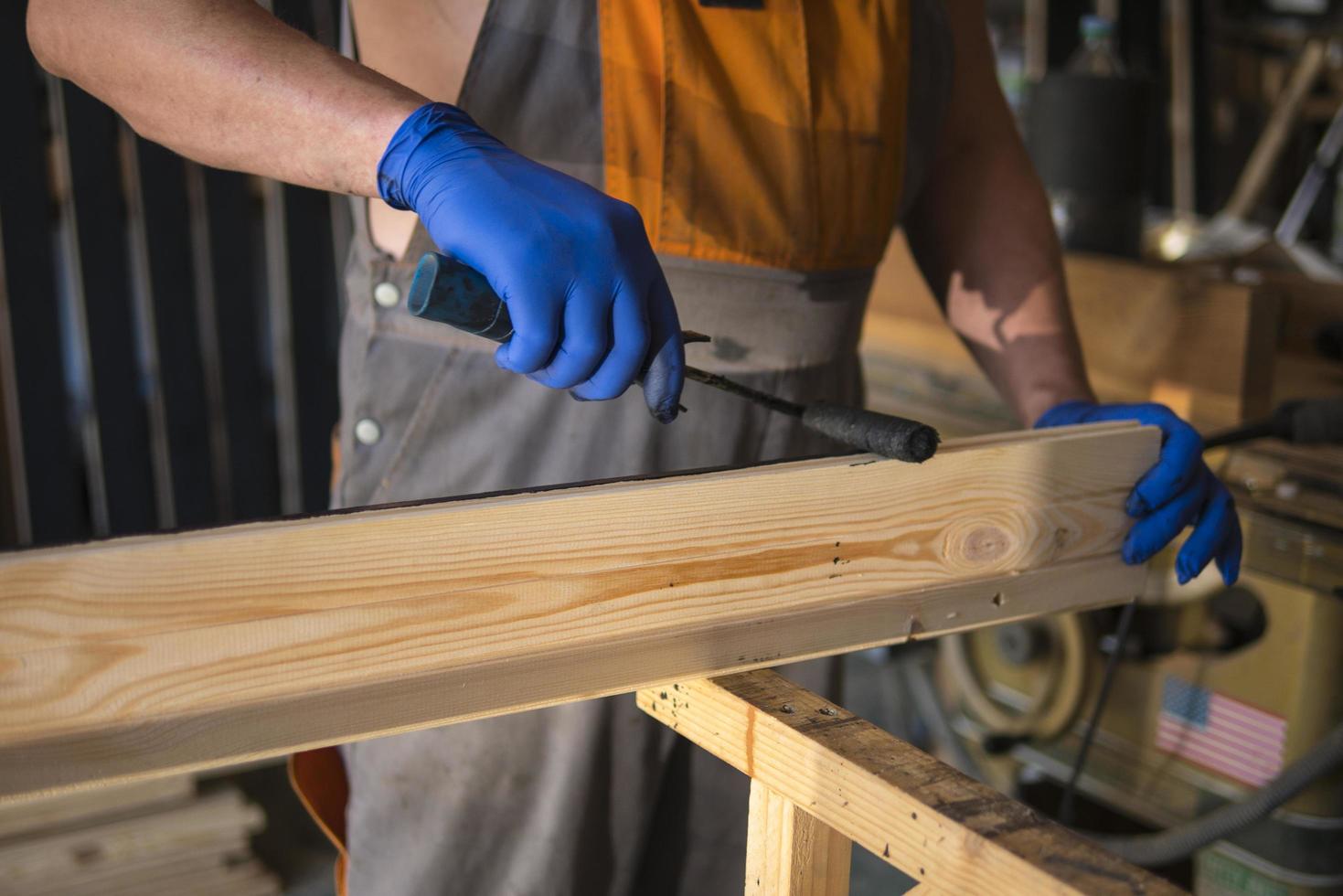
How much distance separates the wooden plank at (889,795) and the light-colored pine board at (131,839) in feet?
5.29

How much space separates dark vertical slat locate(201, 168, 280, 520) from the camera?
2.49 meters

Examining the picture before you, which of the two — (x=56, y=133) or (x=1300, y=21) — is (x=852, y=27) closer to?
(x=56, y=133)

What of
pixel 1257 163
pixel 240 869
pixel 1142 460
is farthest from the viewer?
pixel 1257 163

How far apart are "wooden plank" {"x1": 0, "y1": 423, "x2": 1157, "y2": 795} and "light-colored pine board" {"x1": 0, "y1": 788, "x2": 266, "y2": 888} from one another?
1.62 m

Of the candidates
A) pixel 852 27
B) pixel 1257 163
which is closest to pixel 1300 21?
pixel 1257 163

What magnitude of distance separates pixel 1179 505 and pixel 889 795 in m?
0.52

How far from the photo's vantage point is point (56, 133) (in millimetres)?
2295

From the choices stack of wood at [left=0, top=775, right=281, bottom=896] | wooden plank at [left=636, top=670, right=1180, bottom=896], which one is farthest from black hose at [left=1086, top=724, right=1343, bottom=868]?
stack of wood at [left=0, top=775, right=281, bottom=896]

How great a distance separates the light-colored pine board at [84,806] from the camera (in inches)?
80.7

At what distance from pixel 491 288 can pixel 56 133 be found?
1.92 metres

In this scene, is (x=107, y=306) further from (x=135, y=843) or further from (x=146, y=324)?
(x=135, y=843)

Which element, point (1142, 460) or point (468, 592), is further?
point (1142, 460)

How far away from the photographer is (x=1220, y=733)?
1764mm

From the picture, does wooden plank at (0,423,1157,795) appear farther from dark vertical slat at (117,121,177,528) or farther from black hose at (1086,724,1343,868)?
dark vertical slat at (117,121,177,528)
